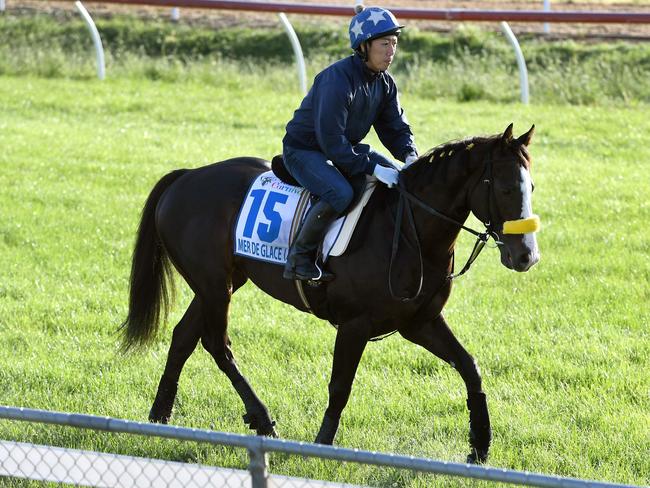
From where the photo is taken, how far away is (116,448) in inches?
250

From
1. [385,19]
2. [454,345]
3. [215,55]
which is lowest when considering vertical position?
[215,55]

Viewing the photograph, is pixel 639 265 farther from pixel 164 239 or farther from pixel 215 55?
pixel 215 55

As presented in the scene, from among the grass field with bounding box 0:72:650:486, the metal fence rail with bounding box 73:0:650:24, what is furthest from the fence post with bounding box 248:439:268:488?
the metal fence rail with bounding box 73:0:650:24

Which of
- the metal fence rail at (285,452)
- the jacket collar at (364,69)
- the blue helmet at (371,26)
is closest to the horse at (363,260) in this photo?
the jacket collar at (364,69)

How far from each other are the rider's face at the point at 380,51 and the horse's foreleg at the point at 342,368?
1.42m

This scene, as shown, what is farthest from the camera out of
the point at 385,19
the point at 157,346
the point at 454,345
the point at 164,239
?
the point at 157,346

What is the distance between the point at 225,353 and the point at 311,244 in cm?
109

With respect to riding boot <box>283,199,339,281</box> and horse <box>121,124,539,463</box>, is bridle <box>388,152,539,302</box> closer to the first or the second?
horse <box>121,124,539,463</box>

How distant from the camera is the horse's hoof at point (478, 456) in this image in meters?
6.29

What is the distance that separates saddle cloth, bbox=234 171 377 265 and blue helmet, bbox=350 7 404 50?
824 mm

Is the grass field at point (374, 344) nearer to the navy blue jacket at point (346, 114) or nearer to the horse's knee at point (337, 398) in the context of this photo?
the horse's knee at point (337, 398)

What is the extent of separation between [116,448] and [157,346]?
1.95 metres

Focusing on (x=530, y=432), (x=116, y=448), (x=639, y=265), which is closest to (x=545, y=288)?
(x=639, y=265)

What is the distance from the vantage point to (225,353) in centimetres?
693
